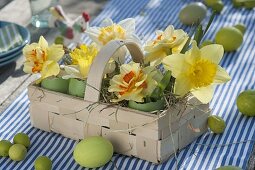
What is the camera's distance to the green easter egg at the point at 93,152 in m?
1.21

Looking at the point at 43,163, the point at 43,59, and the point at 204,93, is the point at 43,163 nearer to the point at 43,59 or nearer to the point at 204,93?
the point at 43,59

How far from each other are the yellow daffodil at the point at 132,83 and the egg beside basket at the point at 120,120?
33 mm

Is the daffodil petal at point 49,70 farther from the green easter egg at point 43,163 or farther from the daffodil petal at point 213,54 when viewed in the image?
the daffodil petal at point 213,54

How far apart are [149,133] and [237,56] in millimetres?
694

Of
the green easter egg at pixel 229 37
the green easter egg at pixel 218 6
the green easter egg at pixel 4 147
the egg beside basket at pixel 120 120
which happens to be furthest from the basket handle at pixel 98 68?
the green easter egg at pixel 218 6

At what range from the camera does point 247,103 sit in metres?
1.42

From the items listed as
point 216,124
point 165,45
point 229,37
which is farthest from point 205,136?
point 229,37

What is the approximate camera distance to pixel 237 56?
1.81 meters

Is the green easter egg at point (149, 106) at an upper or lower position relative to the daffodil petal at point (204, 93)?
lower

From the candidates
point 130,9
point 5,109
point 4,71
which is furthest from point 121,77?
point 130,9

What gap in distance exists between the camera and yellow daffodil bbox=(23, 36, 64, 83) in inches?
50.4

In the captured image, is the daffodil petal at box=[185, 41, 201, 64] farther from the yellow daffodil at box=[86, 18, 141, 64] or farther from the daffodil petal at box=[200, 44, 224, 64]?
the yellow daffodil at box=[86, 18, 141, 64]

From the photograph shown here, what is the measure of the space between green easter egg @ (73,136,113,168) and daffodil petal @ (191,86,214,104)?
213 millimetres

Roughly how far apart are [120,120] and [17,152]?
0.24 m
